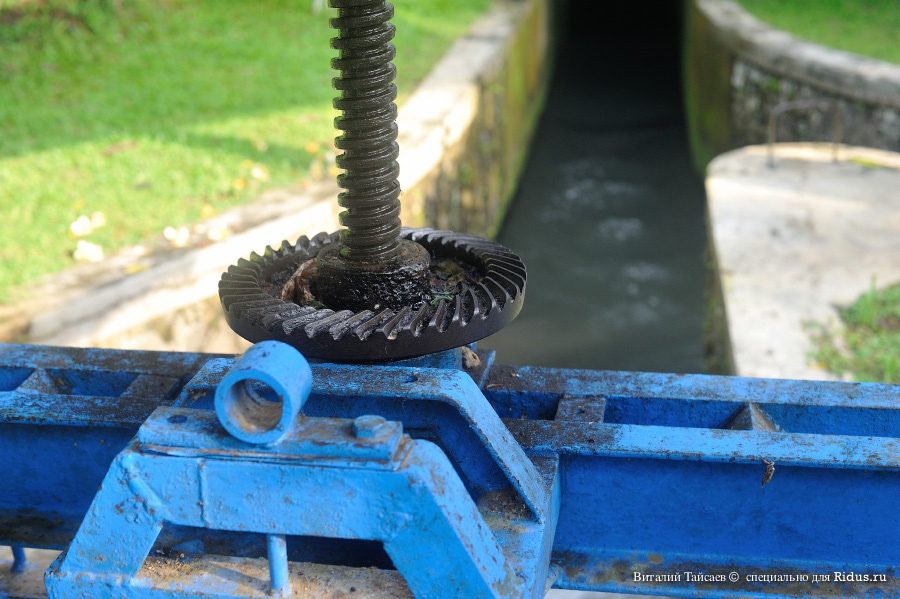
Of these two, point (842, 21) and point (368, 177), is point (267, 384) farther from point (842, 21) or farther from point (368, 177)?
point (842, 21)

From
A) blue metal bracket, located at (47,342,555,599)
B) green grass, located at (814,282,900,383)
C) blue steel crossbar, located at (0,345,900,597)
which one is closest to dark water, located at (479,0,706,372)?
green grass, located at (814,282,900,383)

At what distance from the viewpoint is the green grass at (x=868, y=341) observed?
3344 millimetres

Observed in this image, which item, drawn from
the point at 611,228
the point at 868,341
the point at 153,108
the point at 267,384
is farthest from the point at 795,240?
the point at 267,384

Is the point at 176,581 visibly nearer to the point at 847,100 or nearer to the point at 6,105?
the point at 6,105

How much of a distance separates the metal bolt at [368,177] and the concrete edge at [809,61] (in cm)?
570

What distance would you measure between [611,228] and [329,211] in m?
4.40

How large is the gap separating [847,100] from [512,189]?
133 inches

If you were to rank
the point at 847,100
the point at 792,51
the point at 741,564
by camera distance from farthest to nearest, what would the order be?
the point at 792,51
the point at 847,100
the point at 741,564

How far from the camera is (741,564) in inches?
55.8

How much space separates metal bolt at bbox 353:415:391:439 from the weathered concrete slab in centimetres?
258

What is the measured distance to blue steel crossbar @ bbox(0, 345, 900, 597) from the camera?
1282 millimetres

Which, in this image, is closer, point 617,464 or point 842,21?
point 617,464

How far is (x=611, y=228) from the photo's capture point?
317 inches

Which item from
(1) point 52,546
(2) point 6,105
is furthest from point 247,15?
(1) point 52,546
